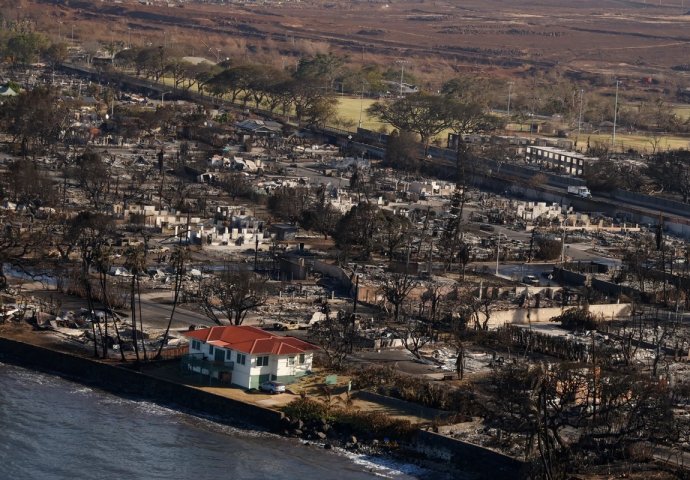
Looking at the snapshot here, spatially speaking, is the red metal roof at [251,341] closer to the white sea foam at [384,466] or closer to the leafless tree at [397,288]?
the white sea foam at [384,466]

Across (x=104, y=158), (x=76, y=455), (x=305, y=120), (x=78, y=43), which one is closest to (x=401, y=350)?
(x=76, y=455)

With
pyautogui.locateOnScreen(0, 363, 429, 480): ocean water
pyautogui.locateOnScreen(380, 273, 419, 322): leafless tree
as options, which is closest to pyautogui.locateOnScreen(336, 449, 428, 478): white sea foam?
pyautogui.locateOnScreen(0, 363, 429, 480): ocean water

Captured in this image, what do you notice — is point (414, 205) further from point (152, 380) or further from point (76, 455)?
point (76, 455)

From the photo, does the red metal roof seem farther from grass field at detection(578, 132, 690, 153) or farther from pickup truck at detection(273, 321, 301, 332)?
grass field at detection(578, 132, 690, 153)

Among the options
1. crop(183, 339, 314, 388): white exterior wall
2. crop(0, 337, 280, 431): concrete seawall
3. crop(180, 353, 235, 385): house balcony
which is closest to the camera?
crop(0, 337, 280, 431): concrete seawall

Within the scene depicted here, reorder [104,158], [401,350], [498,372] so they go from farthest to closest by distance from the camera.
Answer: [104,158] < [401,350] < [498,372]

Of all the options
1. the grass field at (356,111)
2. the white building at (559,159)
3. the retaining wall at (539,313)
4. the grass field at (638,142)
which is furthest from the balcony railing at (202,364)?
the grass field at (356,111)

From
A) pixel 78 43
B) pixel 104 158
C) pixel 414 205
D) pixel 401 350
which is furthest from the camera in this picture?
pixel 78 43

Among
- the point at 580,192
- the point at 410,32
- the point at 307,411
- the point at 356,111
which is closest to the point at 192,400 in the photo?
the point at 307,411
